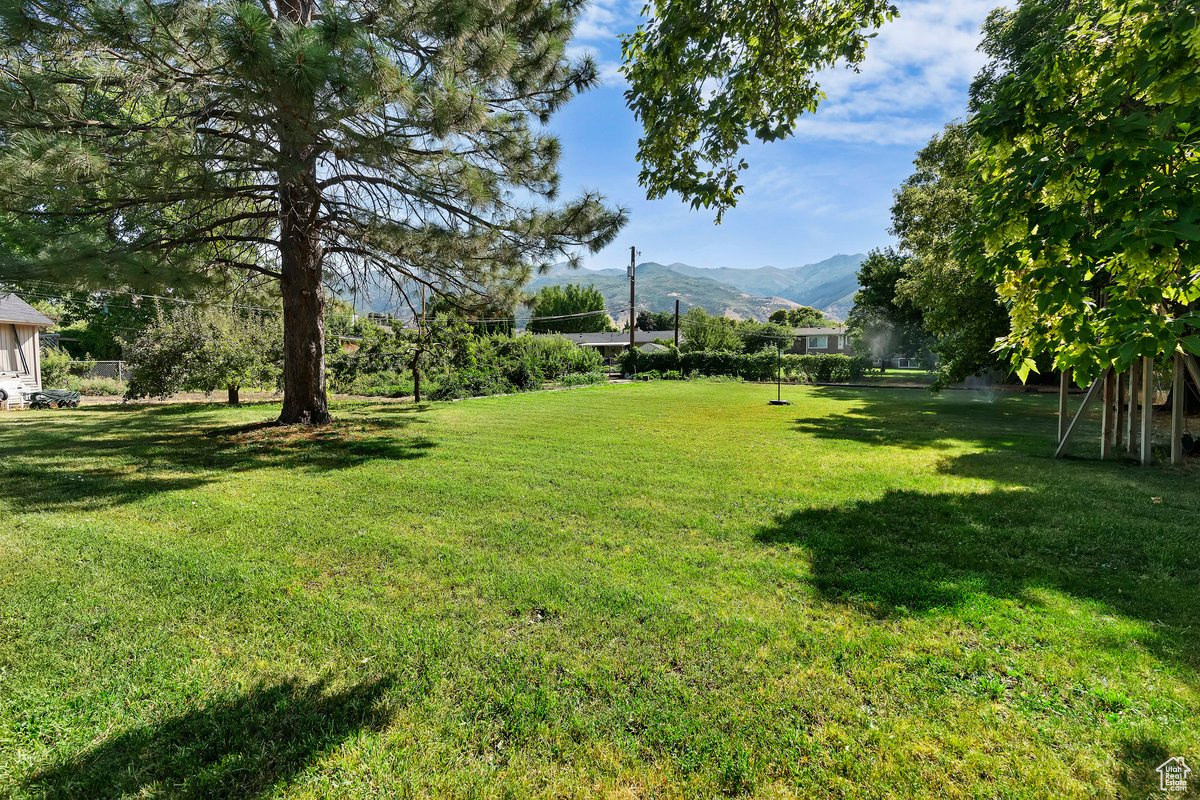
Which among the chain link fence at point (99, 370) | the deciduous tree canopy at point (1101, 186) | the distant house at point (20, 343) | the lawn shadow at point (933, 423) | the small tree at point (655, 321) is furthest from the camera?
the small tree at point (655, 321)

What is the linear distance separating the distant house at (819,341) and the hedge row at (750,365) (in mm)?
27855

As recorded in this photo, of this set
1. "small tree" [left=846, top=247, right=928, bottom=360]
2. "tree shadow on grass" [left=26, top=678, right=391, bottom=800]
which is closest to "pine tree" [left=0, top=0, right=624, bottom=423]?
"tree shadow on grass" [left=26, top=678, right=391, bottom=800]

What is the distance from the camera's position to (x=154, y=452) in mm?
7273

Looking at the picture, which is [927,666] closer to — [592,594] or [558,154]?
[592,594]

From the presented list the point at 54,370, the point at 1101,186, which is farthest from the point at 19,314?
the point at 1101,186

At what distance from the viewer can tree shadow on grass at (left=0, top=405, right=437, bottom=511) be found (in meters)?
5.35

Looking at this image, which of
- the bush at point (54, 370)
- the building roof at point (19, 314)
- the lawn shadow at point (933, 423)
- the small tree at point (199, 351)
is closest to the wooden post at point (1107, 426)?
the lawn shadow at point (933, 423)

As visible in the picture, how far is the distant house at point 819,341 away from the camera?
5944 cm

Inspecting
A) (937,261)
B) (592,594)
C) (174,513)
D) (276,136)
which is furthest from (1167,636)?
(937,261)

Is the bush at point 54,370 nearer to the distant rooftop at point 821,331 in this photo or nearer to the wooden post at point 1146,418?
the wooden post at point 1146,418

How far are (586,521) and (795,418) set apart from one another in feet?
32.5

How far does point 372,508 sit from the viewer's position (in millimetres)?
4910

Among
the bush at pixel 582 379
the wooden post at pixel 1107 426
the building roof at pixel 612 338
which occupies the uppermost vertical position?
the building roof at pixel 612 338

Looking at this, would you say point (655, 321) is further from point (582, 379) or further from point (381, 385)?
point (381, 385)
